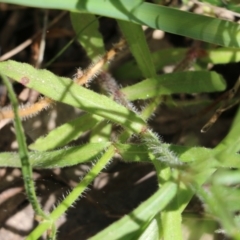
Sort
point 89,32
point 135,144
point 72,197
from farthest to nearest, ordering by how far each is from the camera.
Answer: point 89,32, point 135,144, point 72,197

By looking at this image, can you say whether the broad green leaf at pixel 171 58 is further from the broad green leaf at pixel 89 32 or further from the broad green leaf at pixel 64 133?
the broad green leaf at pixel 64 133

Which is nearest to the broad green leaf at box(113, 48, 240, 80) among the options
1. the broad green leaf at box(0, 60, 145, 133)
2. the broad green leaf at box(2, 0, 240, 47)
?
the broad green leaf at box(2, 0, 240, 47)

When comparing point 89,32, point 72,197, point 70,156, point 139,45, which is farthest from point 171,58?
point 72,197

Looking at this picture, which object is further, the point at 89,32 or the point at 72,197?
the point at 89,32

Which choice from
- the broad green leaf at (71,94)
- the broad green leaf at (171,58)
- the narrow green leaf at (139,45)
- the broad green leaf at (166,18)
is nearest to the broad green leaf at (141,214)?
the broad green leaf at (71,94)

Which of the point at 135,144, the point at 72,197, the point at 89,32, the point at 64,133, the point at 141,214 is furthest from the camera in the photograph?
the point at 89,32

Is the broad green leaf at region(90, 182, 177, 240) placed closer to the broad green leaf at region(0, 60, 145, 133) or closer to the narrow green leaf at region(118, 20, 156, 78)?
the broad green leaf at region(0, 60, 145, 133)

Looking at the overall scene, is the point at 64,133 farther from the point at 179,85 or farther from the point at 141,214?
the point at 141,214
